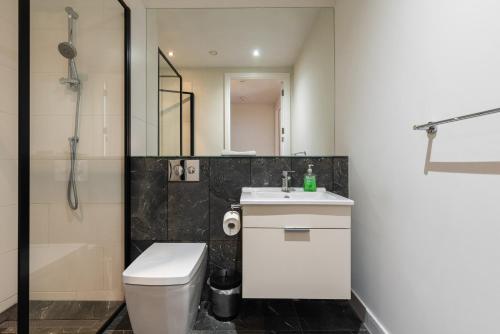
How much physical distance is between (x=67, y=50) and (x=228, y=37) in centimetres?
114

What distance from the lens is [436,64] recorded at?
2.99ft

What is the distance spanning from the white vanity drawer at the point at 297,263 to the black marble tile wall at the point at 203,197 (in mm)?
510

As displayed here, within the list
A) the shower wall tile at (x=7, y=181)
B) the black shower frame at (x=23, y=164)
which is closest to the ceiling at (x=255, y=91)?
the black shower frame at (x=23, y=164)

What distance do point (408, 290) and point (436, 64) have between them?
3.15 ft

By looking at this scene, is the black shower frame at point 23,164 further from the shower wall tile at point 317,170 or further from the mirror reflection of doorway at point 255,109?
the shower wall tile at point 317,170

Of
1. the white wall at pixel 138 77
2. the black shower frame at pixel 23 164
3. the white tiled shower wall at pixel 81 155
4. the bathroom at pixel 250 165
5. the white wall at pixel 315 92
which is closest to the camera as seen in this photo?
the bathroom at pixel 250 165

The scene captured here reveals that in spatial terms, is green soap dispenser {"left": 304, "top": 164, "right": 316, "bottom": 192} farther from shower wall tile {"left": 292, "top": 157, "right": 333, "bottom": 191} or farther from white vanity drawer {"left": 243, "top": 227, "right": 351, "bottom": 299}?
white vanity drawer {"left": 243, "top": 227, "right": 351, "bottom": 299}

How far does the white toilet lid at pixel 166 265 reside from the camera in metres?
1.16

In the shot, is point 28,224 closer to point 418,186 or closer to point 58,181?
point 58,181

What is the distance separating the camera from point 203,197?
69.6 inches

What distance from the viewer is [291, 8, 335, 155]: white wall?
75.7 inches

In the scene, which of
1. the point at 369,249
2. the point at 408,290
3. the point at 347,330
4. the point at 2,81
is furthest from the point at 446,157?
the point at 2,81

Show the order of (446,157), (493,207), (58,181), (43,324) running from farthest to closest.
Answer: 1. (58,181)
2. (43,324)
3. (446,157)
4. (493,207)

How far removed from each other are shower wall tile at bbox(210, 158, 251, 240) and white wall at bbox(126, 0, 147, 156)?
0.62 metres
